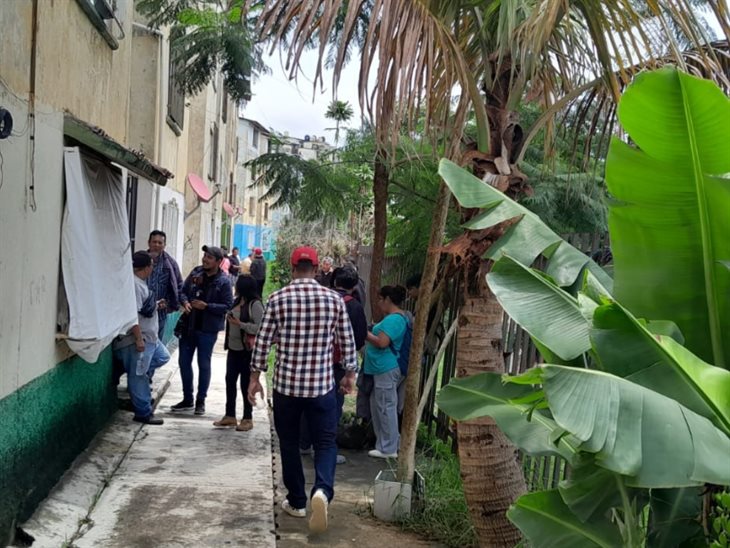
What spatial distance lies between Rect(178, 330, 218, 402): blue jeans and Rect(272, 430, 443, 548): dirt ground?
2032 millimetres

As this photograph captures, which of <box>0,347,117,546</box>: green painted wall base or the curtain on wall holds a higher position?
the curtain on wall

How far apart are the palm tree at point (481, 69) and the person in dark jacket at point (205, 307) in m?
3.73

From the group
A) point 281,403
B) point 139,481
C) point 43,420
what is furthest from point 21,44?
point 139,481

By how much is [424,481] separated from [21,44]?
4237 millimetres

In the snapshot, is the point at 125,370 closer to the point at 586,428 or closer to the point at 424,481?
the point at 424,481

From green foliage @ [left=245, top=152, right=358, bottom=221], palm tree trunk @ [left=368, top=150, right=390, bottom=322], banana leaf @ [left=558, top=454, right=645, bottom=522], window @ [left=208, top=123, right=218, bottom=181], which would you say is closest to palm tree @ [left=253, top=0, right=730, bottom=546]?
banana leaf @ [left=558, top=454, right=645, bottom=522]

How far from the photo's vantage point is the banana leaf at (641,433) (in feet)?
9.00

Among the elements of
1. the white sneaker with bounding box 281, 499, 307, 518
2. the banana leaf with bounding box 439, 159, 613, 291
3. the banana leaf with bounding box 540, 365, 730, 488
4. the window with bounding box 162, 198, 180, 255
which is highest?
the window with bounding box 162, 198, 180, 255

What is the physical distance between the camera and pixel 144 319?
27.4 feet

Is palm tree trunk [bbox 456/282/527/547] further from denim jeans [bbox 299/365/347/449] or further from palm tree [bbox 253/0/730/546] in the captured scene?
denim jeans [bbox 299/365/347/449]

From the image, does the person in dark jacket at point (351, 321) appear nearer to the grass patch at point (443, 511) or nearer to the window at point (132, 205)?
the grass patch at point (443, 511)

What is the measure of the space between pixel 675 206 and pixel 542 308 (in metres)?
0.69

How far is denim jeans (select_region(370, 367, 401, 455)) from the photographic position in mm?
7832

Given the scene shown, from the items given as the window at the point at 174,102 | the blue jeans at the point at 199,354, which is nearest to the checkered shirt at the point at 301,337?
the blue jeans at the point at 199,354
